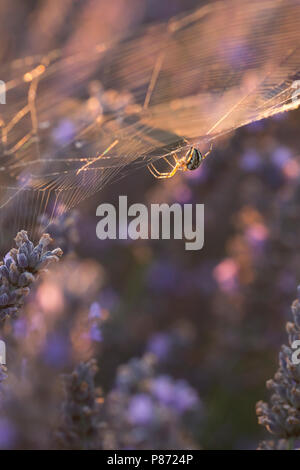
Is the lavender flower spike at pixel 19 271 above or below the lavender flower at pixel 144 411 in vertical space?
above

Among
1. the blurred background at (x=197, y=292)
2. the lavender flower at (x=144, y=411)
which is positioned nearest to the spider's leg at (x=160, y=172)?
the blurred background at (x=197, y=292)

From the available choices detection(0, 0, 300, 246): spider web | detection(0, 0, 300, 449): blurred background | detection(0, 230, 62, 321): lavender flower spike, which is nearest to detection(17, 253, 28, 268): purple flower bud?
detection(0, 230, 62, 321): lavender flower spike

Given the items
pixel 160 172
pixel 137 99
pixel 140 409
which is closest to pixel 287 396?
pixel 160 172

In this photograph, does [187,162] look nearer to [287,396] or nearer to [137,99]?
[287,396]

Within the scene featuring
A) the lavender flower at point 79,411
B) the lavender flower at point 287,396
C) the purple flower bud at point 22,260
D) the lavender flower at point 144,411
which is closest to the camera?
the purple flower bud at point 22,260

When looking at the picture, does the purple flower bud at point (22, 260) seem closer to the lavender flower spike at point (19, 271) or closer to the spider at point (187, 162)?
the lavender flower spike at point (19, 271)

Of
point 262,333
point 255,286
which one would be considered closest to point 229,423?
point 262,333

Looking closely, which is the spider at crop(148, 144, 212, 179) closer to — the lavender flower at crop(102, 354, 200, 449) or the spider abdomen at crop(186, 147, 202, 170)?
the spider abdomen at crop(186, 147, 202, 170)
